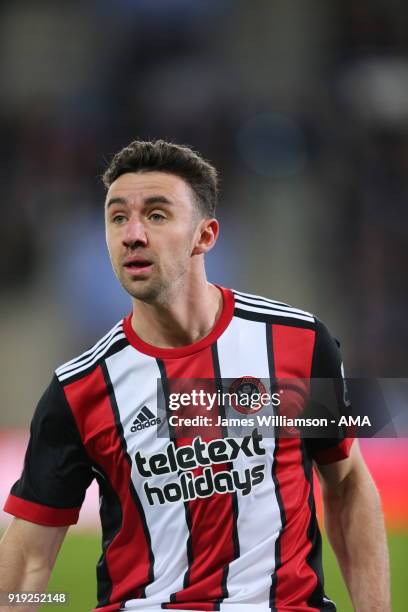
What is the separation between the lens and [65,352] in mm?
7547

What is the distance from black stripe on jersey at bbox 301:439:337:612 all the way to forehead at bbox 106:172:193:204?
0.70 meters

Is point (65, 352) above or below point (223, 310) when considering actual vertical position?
above

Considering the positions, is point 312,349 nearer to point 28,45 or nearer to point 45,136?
point 45,136

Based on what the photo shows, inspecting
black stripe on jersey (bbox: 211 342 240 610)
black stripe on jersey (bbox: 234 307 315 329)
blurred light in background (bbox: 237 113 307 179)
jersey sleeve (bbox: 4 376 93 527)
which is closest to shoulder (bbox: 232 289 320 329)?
black stripe on jersey (bbox: 234 307 315 329)

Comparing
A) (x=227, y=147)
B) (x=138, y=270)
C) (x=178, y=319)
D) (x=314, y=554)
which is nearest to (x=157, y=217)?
(x=138, y=270)

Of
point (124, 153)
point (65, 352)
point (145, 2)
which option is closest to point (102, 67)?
point (145, 2)

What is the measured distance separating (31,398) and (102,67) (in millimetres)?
3272

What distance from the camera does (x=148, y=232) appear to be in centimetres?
243

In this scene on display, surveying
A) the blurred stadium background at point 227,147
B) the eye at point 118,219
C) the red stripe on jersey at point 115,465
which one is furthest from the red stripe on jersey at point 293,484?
the blurred stadium background at point 227,147

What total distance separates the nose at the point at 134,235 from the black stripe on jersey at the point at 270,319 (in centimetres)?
36

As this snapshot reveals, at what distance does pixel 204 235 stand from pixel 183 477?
63 cm

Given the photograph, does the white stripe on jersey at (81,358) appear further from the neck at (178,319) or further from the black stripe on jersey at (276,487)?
the black stripe on jersey at (276,487)

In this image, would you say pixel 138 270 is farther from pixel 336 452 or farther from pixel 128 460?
pixel 336 452

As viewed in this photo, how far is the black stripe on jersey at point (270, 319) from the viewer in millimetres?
2596
